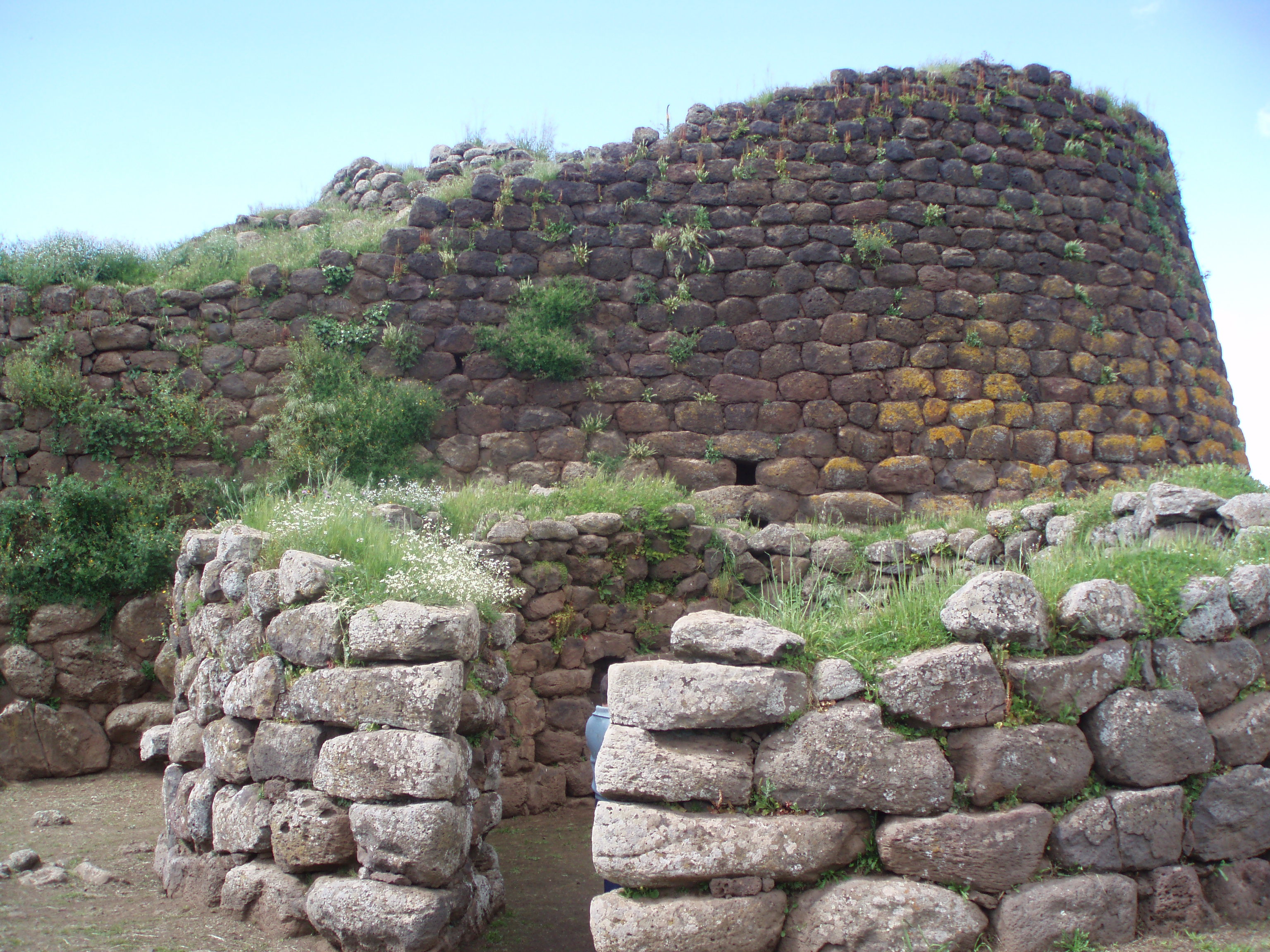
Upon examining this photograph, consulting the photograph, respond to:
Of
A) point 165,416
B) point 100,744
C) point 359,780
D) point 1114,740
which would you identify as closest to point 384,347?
point 165,416

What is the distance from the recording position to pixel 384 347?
30.9 feet

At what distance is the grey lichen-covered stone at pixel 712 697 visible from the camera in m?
3.61

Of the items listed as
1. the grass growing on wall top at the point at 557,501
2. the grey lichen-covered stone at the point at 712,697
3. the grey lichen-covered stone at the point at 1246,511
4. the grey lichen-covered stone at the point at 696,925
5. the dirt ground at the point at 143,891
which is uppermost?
the grass growing on wall top at the point at 557,501

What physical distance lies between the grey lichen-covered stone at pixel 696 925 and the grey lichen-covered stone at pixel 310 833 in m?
1.40

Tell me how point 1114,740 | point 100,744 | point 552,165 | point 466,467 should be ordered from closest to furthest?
point 1114,740 → point 100,744 → point 466,467 → point 552,165

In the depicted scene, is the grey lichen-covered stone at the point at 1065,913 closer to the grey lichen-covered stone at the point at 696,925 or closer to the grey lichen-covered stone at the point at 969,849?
the grey lichen-covered stone at the point at 969,849

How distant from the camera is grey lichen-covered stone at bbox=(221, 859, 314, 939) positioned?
14.3ft

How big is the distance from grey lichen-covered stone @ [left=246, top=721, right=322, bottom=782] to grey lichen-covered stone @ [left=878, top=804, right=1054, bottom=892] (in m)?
2.57

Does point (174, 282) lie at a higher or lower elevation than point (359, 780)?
higher

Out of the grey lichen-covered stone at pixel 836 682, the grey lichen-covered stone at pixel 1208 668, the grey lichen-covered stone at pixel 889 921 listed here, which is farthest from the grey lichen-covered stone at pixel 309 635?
the grey lichen-covered stone at pixel 1208 668

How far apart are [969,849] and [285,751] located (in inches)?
119

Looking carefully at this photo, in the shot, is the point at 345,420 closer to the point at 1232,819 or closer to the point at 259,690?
the point at 259,690

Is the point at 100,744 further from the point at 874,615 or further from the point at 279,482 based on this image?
the point at 874,615

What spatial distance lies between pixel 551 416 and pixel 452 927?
5.71 m
